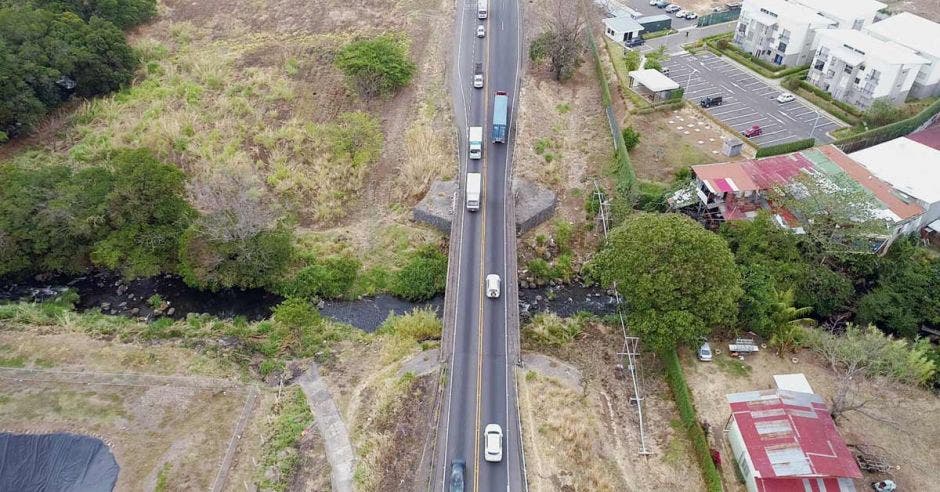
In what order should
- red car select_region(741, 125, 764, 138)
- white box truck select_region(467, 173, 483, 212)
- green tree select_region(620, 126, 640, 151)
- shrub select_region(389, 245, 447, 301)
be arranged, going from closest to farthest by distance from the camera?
shrub select_region(389, 245, 447, 301)
white box truck select_region(467, 173, 483, 212)
green tree select_region(620, 126, 640, 151)
red car select_region(741, 125, 764, 138)

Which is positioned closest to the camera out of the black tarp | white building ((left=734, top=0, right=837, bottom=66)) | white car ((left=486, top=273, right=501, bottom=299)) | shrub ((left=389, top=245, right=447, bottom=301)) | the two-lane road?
the black tarp

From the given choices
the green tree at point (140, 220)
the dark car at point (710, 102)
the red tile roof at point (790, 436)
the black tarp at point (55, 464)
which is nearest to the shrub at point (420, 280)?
the green tree at point (140, 220)

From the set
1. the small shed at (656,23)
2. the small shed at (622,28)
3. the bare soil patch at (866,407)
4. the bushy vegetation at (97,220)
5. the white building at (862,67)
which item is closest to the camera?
the bare soil patch at (866,407)

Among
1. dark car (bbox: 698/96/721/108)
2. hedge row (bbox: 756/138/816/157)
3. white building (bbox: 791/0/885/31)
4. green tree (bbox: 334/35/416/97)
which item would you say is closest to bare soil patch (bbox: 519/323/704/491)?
hedge row (bbox: 756/138/816/157)

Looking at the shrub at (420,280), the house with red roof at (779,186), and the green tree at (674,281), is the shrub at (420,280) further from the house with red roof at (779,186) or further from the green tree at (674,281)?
the house with red roof at (779,186)

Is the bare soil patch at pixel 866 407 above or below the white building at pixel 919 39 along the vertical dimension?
below

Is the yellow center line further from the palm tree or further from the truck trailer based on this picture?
the palm tree

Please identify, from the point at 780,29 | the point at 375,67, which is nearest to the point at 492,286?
the point at 375,67
